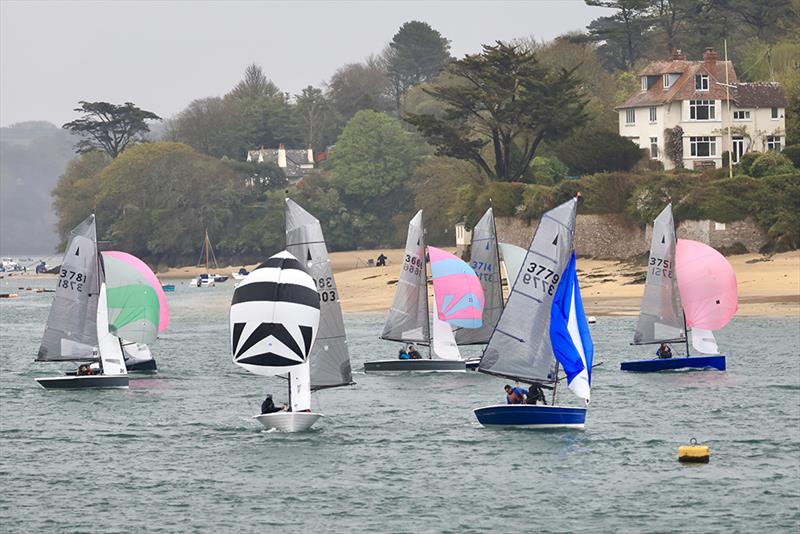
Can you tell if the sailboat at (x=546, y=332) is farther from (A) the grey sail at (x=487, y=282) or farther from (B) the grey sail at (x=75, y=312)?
(B) the grey sail at (x=75, y=312)

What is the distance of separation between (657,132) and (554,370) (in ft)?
217

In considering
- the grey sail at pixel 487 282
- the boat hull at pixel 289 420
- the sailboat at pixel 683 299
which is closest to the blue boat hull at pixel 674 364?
the sailboat at pixel 683 299

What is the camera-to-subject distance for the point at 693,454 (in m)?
41.1

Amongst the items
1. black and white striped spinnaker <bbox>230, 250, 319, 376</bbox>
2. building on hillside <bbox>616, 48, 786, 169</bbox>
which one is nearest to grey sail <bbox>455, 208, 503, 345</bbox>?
black and white striped spinnaker <bbox>230, 250, 319, 376</bbox>

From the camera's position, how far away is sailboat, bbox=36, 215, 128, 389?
56.9m

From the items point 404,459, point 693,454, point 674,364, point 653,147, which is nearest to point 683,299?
point 674,364

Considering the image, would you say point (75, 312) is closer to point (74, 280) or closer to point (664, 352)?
point (74, 280)

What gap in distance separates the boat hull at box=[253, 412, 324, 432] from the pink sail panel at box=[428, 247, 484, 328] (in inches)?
567

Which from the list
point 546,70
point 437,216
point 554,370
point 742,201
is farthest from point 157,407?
point 437,216

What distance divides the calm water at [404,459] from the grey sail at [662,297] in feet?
6.30

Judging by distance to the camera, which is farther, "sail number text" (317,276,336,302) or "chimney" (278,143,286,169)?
"chimney" (278,143,286,169)

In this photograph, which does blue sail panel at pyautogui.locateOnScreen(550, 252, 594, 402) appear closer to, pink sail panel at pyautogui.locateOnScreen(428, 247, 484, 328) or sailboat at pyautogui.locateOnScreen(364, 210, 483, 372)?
pink sail panel at pyautogui.locateOnScreen(428, 247, 484, 328)

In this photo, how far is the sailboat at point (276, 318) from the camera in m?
43.1

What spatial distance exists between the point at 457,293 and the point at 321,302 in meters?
14.1
